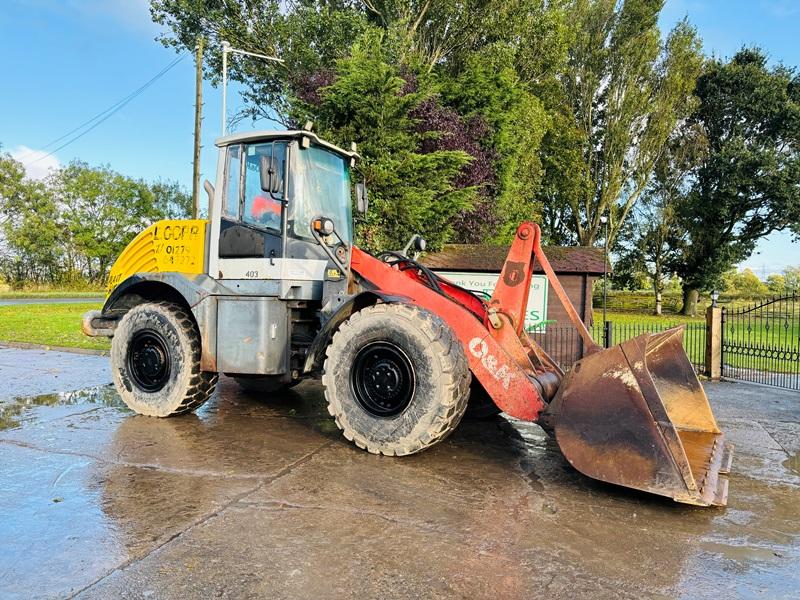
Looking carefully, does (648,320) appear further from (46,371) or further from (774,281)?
(46,371)

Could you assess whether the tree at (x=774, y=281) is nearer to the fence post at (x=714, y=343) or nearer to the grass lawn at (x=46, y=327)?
the fence post at (x=714, y=343)

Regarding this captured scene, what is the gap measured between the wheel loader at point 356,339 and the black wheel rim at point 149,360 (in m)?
0.02

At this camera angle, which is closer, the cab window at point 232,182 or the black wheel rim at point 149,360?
the cab window at point 232,182

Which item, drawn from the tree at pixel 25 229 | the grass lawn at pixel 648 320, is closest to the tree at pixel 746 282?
the grass lawn at pixel 648 320

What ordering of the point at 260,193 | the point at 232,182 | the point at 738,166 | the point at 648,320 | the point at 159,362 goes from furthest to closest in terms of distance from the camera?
the point at 738,166 < the point at 648,320 < the point at 159,362 < the point at 232,182 < the point at 260,193

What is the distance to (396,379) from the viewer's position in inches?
193

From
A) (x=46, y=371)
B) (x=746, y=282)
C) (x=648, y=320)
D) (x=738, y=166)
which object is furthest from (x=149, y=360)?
(x=746, y=282)

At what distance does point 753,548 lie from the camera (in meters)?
3.48

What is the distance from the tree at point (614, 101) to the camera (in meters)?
28.7

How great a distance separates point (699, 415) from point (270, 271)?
14.1 feet

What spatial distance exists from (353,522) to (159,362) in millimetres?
3533

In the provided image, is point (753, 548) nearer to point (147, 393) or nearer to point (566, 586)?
point (566, 586)

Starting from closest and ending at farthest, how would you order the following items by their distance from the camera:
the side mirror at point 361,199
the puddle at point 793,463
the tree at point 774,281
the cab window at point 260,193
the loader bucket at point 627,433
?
the loader bucket at point 627,433 < the puddle at point 793,463 < the cab window at point 260,193 < the side mirror at point 361,199 < the tree at point 774,281

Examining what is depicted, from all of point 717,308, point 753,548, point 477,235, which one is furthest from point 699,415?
point 477,235
